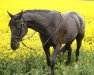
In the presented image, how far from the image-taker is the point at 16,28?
35.9ft

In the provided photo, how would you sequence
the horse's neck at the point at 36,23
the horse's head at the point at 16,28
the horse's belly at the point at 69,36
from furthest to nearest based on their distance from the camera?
the horse's belly at the point at 69,36
the horse's neck at the point at 36,23
the horse's head at the point at 16,28

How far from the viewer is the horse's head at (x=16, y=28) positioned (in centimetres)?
1084

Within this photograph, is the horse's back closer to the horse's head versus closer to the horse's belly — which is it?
the horse's belly

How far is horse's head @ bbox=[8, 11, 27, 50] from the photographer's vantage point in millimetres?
10844

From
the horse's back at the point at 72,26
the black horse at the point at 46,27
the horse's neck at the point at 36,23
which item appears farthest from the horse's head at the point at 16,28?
the horse's back at the point at 72,26

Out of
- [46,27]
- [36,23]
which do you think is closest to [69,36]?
[46,27]

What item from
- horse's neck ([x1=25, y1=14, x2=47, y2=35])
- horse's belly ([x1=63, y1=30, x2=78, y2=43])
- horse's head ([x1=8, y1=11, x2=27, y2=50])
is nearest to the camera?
horse's head ([x1=8, y1=11, x2=27, y2=50])

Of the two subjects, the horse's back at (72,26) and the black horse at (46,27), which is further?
the horse's back at (72,26)

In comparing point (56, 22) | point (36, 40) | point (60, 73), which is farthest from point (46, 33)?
Answer: point (36, 40)

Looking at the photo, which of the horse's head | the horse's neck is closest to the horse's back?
the horse's neck

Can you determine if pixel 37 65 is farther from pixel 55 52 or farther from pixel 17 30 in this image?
pixel 17 30

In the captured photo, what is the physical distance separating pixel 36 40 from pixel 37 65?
3112mm

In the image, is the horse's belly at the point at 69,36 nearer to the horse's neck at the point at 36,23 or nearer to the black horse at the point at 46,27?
the black horse at the point at 46,27

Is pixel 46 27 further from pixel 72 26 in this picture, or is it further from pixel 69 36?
pixel 72 26
